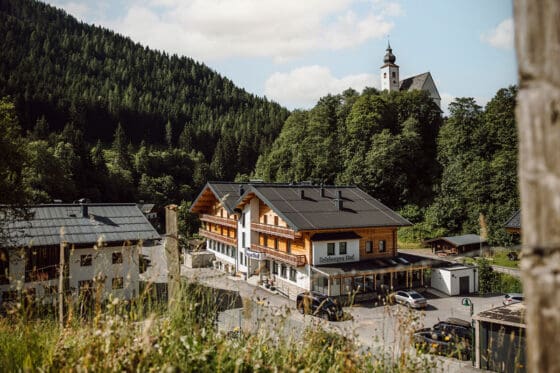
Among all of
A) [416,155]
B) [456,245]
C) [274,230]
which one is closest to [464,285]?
[456,245]

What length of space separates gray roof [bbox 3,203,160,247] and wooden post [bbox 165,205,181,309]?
18.2 meters

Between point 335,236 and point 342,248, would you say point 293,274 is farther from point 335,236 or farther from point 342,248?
point 335,236

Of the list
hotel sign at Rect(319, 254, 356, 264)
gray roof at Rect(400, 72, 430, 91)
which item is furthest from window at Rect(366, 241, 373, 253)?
gray roof at Rect(400, 72, 430, 91)

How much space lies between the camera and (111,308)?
139 inches

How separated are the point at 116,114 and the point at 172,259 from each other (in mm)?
128612

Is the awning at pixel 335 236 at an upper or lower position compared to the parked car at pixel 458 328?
upper

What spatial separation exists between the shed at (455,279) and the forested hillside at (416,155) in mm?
15929

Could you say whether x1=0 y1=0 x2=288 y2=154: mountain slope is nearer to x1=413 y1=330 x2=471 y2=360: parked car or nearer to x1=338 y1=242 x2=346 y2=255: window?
x1=338 y1=242 x2=346 y2=255: window

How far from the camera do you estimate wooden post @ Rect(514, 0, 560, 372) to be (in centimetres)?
122

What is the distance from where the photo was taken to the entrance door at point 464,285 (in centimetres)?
2939

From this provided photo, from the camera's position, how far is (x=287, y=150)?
72125 millimetres

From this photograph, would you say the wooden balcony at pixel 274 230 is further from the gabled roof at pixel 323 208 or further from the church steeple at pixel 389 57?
the church steeple at pixel 389 57

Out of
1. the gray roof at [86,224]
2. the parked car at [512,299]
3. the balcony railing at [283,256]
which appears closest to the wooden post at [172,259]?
the gray roof at [86,224]

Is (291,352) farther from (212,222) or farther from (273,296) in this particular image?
(212,222)
